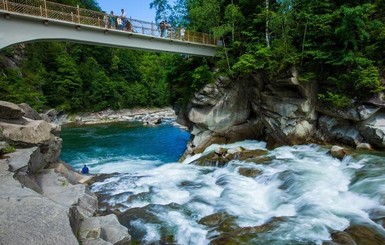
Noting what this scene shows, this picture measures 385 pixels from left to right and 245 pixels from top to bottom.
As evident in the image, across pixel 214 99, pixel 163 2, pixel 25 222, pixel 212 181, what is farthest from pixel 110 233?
pixel 163 2

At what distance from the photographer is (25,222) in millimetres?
5828

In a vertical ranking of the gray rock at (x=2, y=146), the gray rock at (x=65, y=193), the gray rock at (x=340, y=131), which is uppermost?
the gray rock at (x=2, y=146)

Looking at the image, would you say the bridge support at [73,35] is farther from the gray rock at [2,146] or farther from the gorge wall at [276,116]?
the gray rock at [2,146]

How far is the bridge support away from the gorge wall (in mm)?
4356

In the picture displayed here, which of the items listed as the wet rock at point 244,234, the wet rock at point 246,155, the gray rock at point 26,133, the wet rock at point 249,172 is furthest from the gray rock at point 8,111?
the wet rock at point 246,155

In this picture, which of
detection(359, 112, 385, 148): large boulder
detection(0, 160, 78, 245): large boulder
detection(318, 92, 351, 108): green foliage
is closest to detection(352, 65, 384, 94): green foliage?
detection(318, 92, 351, 108): green foliage

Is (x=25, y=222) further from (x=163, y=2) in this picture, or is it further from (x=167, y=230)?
(x=163, y=2)

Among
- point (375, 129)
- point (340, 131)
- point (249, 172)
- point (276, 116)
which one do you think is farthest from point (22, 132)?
point (375, 129)

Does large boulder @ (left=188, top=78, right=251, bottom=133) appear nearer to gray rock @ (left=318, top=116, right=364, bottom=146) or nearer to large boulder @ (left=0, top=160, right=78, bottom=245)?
gray rock @ (left=318, top=116, right=364, bottom=146)

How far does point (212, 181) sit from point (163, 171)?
13.7ft

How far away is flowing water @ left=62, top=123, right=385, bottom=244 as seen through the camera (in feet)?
31.0

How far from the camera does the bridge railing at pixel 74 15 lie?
15.1 metres

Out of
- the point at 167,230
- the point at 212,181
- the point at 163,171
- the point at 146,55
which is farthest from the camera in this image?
the point at 146,55

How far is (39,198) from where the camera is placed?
281 inches
